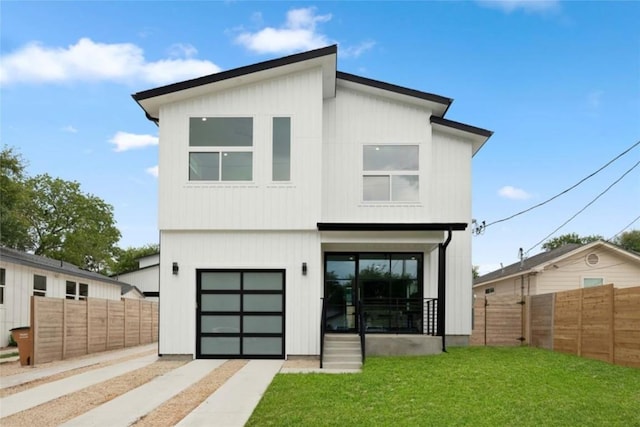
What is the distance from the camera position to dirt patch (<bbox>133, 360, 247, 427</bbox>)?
6.36 meters

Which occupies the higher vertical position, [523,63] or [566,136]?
[523,63]

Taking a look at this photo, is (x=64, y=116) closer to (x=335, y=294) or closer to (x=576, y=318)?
(x=335, y=294)

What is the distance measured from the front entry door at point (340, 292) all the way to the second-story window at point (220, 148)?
11.3 feet

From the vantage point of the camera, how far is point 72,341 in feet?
44.5

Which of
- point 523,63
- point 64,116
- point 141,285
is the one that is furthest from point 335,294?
point 141,285

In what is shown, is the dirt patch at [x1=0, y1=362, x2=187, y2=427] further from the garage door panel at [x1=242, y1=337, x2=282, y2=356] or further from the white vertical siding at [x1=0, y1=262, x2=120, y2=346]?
the white vertical siding at [x1=0, y1=262, x2=120, y2=346]

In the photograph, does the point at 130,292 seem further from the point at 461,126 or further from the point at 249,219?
the point at 461,126

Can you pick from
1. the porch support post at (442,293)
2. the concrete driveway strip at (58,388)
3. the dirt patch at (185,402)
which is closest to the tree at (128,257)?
the concrete driveway strip at (58,388)

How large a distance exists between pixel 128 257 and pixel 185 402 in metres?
53.9

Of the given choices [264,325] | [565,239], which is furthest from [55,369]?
[565,239]

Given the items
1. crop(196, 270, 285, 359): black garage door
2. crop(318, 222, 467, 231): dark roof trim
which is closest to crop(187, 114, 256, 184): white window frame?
crop(196, 270, 285, 359): black garage door

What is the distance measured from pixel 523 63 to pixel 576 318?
9669mm

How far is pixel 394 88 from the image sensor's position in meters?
13.3

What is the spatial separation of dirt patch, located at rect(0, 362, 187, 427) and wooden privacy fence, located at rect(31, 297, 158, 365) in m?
3.30
